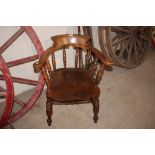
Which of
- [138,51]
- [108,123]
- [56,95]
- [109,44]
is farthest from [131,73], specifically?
[56,95]

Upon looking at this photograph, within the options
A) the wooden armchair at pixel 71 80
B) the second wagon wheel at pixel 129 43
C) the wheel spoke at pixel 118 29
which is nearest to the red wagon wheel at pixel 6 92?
the wooden armchair at pixel 71 80

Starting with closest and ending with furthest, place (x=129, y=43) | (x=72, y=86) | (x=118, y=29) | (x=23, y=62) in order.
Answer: (x=72, y=86), (x=23, y=62), (x=118, y=29), (x=129, y=43)

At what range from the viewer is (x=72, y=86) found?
195 centimetres

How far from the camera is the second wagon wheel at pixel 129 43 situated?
2.74 m

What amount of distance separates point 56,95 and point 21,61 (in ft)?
1.82

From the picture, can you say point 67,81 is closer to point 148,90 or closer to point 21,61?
point 21,61

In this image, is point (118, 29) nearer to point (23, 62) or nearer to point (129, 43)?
point (129, 43)

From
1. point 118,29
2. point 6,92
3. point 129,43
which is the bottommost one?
point 6,92

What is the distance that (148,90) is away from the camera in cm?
269

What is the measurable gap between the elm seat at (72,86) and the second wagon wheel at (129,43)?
764mm

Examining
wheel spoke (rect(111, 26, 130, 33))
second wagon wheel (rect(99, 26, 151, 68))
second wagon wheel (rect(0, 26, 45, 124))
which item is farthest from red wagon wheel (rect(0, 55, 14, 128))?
wheel spoke (rect(111, 26, 130, 33))

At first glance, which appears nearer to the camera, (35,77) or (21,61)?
(21,61)

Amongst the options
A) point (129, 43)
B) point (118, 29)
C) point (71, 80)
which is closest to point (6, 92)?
point (71, 80)

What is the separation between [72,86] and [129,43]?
138 centimetres
